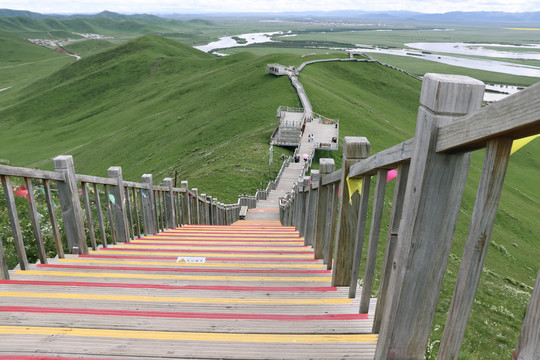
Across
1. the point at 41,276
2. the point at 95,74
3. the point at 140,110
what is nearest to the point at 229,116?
the point at 140,110

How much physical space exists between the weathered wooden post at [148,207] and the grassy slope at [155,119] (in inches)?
575

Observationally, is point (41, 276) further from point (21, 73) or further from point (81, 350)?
point (21, 73)

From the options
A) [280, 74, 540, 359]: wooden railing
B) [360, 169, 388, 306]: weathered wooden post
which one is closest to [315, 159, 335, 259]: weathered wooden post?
[360, 169, 388, 306]: weathered wooden post

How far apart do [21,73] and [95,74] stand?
149ft

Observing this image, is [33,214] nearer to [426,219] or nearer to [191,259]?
[191,259]

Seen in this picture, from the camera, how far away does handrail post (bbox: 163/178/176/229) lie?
881cm

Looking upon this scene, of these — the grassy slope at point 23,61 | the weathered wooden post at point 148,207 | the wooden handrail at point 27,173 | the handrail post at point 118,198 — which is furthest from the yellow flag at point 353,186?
the grassy slope at point 23,61

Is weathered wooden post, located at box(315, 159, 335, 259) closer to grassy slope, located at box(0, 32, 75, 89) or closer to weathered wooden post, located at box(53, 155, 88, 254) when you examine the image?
weathered wooden post, located at box(53, 155, 88, 254)

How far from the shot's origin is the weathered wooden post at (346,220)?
3.10 meters

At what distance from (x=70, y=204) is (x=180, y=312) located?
108 inches

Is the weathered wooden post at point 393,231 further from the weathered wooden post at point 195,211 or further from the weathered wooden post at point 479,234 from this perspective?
the weathered wooden post at point 195,211

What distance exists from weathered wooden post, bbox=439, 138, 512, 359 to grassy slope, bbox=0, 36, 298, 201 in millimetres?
21082

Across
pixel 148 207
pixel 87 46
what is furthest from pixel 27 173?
pixel 87 46

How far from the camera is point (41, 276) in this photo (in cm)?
380
